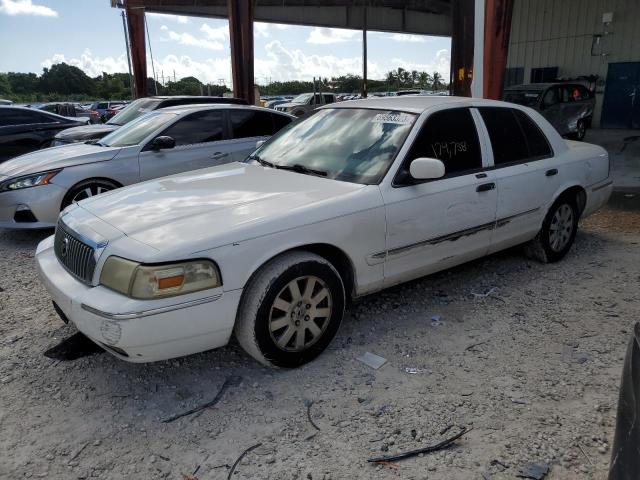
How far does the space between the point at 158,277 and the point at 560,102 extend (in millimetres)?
13708

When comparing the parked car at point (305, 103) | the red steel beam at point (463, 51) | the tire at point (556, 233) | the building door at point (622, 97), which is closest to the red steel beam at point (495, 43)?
the red steel beam at point (463, 51)

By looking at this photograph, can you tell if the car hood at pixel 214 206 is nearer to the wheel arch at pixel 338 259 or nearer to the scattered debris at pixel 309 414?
the wheel arch at pixel 338 259

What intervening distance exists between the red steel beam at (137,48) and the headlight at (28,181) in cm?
1489

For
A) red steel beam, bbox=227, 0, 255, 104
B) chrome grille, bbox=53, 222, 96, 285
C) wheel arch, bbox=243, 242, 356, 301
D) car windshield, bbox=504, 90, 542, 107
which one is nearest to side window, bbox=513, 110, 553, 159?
wheel arch, bbox=243, 242, 356, 301

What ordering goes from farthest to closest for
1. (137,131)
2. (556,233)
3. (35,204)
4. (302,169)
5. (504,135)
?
(137,131) < (35,204) < (556,233) < (504,135) < (302,169)

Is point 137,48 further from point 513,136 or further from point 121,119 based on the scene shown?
point 513,136

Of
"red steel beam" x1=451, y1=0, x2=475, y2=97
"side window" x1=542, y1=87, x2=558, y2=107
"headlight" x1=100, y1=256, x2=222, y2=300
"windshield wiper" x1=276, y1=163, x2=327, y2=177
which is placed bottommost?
"headlight" x1=100, y1=256, x2=222, y2=300

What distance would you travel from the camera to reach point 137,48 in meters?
19.5

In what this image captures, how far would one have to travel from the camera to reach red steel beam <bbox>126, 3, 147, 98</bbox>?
19.2m

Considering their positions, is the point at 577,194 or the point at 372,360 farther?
the point at 577,194

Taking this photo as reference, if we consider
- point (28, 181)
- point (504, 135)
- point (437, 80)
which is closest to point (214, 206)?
point (504, 135)

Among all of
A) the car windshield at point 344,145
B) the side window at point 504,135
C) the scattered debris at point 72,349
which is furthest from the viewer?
the side window at point 504,135

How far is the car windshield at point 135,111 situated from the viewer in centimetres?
982

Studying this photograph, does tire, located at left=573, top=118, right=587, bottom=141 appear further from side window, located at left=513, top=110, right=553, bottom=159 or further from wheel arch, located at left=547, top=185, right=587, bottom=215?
side window, located at left=513, top=110, right=553, bottom=159
